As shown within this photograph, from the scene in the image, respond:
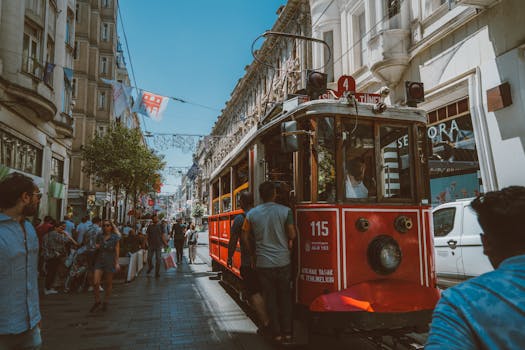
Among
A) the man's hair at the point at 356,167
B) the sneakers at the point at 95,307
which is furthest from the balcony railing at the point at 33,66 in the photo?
the man's hair at the point at 356,167

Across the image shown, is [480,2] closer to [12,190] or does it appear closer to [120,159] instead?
[12,190]

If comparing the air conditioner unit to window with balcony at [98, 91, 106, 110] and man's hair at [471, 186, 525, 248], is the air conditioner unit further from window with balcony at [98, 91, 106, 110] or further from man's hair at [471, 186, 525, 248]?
window with balcony at [98, 91, 106, 110]

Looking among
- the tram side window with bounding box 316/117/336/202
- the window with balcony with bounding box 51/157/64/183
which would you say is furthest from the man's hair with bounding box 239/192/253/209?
the window with balcony with bounding box 51/157/64/183

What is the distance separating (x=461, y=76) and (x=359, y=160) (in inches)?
330

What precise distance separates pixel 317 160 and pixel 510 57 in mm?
7876

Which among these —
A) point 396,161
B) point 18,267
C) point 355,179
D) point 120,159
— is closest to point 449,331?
point 18,267

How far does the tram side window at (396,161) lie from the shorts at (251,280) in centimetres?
196

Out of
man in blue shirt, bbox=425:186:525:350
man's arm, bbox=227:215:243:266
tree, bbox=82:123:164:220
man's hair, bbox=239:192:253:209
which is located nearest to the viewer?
man in blue shirt, bbox=425:186:525:350

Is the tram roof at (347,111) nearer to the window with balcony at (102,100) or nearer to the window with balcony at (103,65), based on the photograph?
the window with balcony at (102,100)

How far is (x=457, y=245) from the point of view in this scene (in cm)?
782

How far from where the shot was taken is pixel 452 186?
41.5 ft

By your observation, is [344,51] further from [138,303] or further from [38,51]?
[138,303]

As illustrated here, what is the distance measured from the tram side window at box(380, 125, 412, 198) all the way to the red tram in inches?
0.5

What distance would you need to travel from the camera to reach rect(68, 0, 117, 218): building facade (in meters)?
32.4
